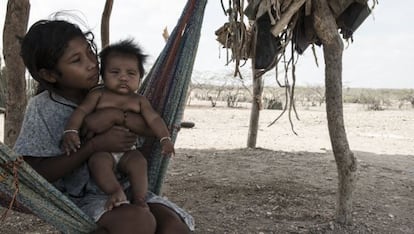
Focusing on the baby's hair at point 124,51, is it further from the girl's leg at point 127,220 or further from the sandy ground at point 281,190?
the sandy ground at point 281,190

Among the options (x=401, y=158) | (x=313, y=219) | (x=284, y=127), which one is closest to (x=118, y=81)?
(x=313, y=219)

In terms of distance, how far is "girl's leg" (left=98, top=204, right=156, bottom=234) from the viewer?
1450 mm

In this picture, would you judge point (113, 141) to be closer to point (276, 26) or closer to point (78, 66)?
point (78, 66)

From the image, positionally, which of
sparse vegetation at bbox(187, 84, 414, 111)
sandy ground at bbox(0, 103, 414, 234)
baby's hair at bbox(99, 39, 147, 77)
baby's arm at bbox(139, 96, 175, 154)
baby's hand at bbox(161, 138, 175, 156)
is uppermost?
baby's hair at bbox(99, 39, 147, 77)

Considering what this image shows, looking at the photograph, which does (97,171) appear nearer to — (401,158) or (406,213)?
(406,213)

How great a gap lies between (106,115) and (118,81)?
0.12 metres

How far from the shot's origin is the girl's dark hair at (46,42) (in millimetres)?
1624

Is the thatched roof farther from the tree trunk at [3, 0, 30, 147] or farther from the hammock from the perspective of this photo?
the tree trunk at [3, 0, 30, 147]

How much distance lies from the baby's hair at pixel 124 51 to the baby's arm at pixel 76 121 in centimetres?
11

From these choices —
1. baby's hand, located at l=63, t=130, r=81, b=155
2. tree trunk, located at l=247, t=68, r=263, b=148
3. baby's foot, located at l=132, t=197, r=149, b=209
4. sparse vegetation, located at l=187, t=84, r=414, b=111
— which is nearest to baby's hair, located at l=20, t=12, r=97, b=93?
baby's hand, located at l=63, t=130, r=81, b=155

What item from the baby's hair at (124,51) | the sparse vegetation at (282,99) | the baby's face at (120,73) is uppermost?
the baby's hair at (124,51)

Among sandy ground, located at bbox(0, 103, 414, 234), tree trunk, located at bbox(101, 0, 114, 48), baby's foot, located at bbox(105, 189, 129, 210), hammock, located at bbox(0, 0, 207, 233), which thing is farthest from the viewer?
tree trunk, located at bbox(101, 0, 114, 48)

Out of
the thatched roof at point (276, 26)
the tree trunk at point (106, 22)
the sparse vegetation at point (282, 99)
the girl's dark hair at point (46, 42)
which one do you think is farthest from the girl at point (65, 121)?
the sparse vegetation at point (282, 99)

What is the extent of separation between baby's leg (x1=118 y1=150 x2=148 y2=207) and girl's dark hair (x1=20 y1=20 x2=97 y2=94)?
1.16ft
